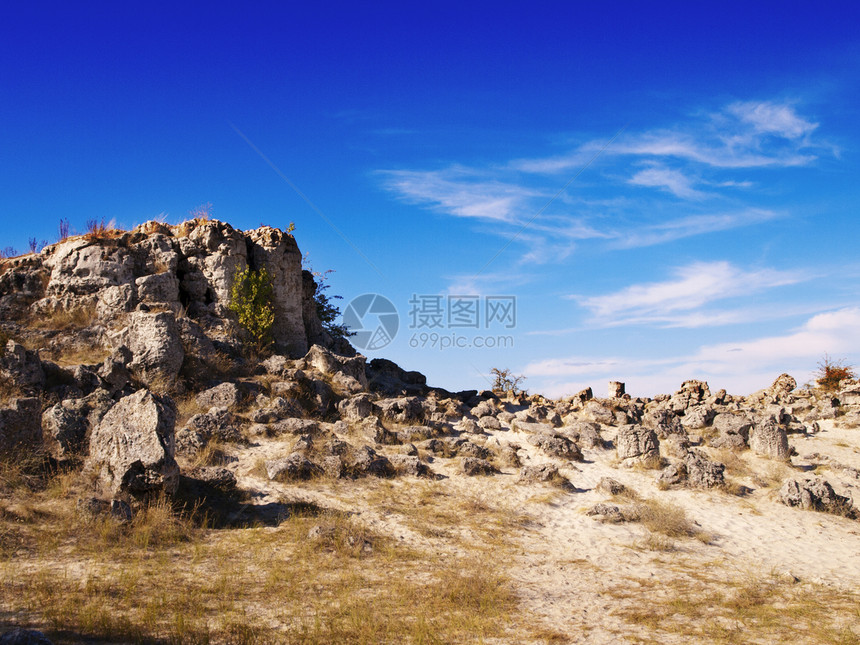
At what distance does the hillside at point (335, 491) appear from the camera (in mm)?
7180

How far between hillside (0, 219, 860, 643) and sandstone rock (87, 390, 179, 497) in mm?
41

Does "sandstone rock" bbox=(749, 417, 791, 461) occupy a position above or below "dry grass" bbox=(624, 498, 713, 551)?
above

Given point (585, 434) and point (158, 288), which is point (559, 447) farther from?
point (158, 288)

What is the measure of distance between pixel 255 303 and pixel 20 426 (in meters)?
9.61

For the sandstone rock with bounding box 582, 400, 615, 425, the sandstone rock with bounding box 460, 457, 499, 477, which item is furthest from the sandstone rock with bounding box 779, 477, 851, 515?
the sandstone rock with bounding box 460, 457, 499, 477

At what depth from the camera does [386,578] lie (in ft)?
27.9

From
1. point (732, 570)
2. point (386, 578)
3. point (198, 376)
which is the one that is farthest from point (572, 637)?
point (198, 376)

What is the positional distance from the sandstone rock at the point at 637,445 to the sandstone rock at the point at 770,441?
9.52 feet

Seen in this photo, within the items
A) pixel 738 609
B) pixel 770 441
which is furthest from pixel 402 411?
pixel 738 609

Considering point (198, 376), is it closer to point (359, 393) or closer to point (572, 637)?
point (359, 393)

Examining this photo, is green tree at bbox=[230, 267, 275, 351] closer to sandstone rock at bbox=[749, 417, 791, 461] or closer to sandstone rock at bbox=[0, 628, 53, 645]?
sandstone rock at bbox=[0, 628, 53, 645]

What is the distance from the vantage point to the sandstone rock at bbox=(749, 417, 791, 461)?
16234 mm

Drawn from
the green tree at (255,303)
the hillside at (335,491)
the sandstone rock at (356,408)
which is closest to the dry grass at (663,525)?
the hillside at (335,491)

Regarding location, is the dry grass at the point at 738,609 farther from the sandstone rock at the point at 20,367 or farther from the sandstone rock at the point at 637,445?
the sandstone rock at the point at 20,367
